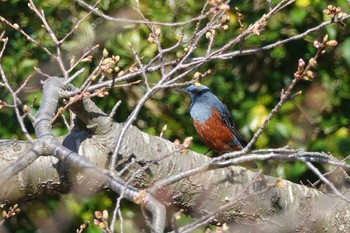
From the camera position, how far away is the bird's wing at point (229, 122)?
18.0 feet

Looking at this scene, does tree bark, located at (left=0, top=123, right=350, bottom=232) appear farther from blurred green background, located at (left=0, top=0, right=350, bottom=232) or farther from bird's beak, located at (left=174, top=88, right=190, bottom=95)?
bird's beak, located at (left=174, top=88, right=190, bottom=95)

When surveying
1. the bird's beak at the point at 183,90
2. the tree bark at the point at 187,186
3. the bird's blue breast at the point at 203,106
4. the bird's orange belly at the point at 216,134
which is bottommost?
the bird's orange belly at the point at 216,134

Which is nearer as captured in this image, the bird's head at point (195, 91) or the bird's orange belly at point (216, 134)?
the bird's orange belly at point (216, 134)

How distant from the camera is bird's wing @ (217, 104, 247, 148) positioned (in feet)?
18.0

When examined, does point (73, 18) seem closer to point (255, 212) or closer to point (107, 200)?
point (107, 200)

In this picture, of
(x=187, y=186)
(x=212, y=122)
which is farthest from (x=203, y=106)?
(x=187, y=186)

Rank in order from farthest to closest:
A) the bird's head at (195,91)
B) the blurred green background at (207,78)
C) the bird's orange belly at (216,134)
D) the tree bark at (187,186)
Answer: the bird's head at (195,91) → the bird's orange belly at (216,134) → the blurred green background at (207,78) → the tree bark at (187,186)

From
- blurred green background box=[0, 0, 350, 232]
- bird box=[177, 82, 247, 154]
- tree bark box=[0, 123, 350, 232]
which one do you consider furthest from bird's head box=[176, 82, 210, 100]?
tree bark box=[0, 123, 350, 232]

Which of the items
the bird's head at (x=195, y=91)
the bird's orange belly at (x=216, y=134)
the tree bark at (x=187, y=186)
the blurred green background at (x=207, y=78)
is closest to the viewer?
the tree bark at (x=187, y=186)

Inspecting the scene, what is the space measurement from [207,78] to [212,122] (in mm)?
334

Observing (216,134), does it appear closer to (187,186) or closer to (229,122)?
(229,122)

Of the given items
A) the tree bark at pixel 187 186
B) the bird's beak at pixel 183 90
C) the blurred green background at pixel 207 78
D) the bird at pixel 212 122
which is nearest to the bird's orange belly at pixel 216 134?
the bird at pixel 212 122

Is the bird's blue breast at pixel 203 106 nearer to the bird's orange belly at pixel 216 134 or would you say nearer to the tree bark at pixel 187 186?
the bird's orange belly at pixel 216 134

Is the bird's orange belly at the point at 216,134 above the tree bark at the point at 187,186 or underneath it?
underneath
